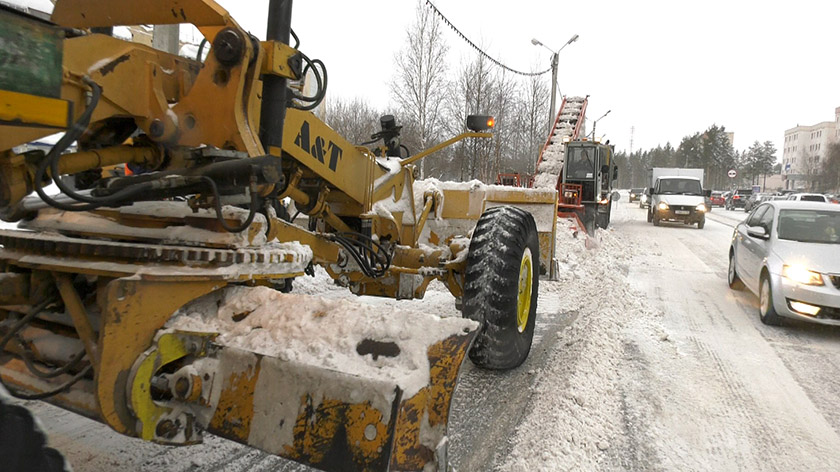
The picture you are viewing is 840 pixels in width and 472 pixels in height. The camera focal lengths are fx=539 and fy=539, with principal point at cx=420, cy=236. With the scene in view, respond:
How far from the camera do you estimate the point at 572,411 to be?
3.77 m

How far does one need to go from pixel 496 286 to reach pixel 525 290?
926 millimetres

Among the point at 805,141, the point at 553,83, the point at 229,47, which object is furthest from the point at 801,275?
the point at 805,141

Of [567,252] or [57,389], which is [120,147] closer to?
[57,389]

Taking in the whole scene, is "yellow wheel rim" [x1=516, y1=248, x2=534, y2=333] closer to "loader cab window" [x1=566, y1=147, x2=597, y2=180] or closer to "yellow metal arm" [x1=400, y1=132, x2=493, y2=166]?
"yellow metal arm" [x1=400, y1=132, x2=493, y2=166]

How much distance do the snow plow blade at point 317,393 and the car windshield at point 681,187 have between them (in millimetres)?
21986

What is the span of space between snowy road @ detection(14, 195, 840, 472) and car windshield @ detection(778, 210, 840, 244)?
1210mm

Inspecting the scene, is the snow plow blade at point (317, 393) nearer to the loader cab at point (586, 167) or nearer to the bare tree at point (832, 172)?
the loader cab at point (586, 167)

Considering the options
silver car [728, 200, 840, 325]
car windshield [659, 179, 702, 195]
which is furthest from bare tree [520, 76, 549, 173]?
Result: silver car [728, 200, 840, 325]

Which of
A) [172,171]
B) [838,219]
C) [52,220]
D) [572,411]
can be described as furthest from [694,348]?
[52,220]

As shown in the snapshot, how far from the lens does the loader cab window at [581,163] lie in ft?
58.1

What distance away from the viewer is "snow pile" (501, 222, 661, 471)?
322 cm

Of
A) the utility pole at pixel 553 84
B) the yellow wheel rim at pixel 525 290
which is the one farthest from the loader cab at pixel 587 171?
the yellow wheel rim at pixel 525 290

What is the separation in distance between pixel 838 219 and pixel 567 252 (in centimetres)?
483

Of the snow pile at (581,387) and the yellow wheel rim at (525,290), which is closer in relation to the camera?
the snow pile at (581,387)
